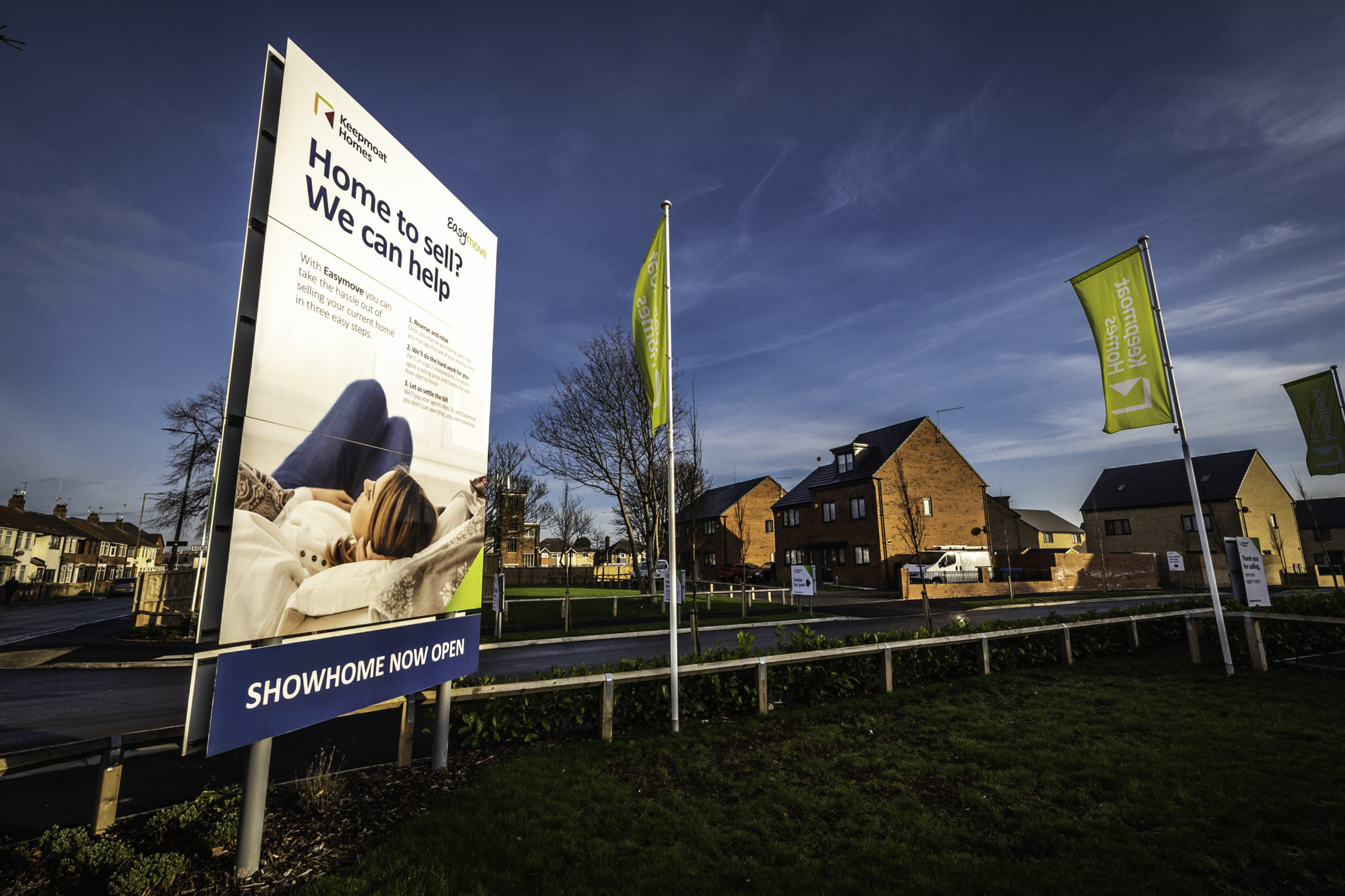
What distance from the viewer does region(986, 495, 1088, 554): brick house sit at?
196ft

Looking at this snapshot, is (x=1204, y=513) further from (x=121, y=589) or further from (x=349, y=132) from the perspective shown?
(x=121, y=589)

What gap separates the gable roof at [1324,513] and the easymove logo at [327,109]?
84916 millimetres

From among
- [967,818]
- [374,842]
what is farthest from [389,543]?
[967,818]

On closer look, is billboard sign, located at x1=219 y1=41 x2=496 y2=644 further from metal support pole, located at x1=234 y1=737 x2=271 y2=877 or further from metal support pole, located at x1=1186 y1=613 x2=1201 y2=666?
metal support pole, located at x1=1186 y1=613 x2=1201 y2=666

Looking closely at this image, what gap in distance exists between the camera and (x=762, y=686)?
7586mm

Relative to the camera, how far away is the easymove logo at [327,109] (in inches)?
163

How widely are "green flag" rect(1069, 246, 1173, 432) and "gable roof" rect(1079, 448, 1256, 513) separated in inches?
1842

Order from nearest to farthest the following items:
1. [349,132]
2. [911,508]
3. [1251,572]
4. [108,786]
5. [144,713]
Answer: [108,786]
[349,132]
[144,713]
[1251,572]
[911,508]

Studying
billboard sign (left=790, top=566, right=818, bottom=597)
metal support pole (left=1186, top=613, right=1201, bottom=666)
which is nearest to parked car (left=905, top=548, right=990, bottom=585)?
billboard sign (left=790, top=566, right=818, bottom=597)

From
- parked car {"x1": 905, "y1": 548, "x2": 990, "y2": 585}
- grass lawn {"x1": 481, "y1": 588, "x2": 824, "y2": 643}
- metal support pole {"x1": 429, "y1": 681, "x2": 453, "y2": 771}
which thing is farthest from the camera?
parked car {"x1": 905, "y1": 548, "x2": 990, "y2": 585}

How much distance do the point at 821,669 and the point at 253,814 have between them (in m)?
6.74

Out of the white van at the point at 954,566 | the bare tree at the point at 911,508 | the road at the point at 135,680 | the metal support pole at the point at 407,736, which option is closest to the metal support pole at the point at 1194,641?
the road at the point at 135,680

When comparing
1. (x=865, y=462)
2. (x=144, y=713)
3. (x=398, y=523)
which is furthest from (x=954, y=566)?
(x=398, y=523)

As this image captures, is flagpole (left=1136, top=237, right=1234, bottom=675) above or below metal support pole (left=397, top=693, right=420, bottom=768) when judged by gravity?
above
